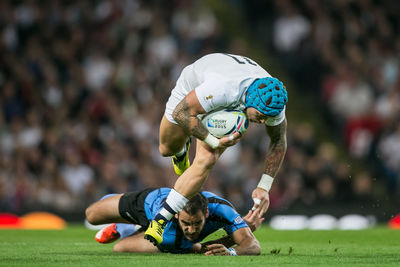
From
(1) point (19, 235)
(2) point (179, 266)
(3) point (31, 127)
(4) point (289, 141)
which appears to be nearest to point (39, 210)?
(3) point (31, 127)

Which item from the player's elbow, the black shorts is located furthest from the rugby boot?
the player's elbow

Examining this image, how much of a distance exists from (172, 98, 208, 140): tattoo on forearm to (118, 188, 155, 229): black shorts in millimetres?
1069

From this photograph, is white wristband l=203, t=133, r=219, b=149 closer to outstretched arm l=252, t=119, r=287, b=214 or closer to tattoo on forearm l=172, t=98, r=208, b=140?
tattoo on forearm l=172, t=98, r=208, b=140

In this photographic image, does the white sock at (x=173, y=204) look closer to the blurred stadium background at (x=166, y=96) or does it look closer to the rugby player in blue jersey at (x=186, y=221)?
the rugby player in blue jersey at (x=186, y=221)

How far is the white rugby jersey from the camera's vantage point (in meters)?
7.87

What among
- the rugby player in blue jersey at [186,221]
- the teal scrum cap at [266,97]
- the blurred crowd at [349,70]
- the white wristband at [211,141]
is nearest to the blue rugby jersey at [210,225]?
the rugby player in blue jersey at [186,221]

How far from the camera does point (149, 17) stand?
18266mm

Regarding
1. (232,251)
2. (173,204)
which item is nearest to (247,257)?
(232,251)

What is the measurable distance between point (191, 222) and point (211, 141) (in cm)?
85

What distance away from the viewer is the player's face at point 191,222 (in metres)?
7.83

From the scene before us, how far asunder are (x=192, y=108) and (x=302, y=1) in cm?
1086

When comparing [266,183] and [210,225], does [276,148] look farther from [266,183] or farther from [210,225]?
[210,225]

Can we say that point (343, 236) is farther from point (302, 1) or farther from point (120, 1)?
point (120, 1)

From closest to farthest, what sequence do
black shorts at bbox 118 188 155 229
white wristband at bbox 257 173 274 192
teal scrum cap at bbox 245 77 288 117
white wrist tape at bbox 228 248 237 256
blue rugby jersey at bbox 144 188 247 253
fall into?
teal scrum cap at bbox 245 77 288 117 < white wrist tape at bbox 228 248 237 256 < blue rugby jersey at bbox 144 188 247 253 < white wristband at bbox 257 173 274 192 < black shorts at bbox 118 188 155 229
